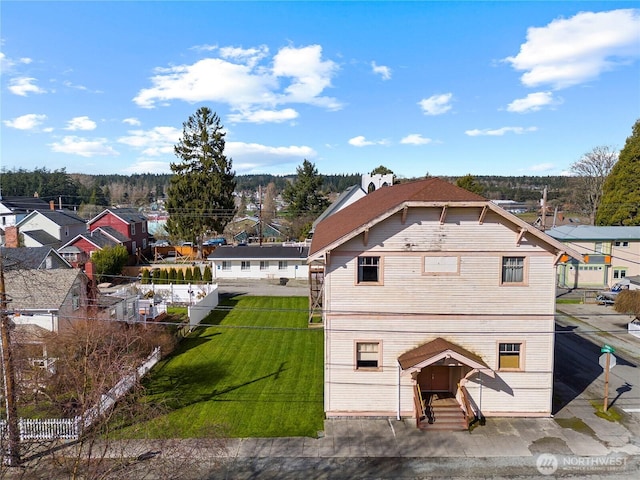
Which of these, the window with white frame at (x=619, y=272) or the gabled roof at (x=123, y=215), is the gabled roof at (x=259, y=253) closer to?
the gabled roof at (x=123, y=215)

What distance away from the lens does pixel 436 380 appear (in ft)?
53.0

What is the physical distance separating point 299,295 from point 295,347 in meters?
12.1

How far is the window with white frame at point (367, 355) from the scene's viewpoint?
15141 mm

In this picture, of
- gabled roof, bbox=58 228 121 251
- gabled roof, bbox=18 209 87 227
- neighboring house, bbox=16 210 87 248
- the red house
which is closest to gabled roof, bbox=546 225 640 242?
gabled roof, bbox=58 228 121 251

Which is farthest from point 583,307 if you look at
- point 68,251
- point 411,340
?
point 68,251

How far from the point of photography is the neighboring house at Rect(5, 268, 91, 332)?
20344 mm

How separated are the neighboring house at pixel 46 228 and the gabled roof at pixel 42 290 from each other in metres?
28.7

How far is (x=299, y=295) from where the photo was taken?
1341 inches

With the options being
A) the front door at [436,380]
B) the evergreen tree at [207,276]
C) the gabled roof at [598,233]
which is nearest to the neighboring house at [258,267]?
the evergreen tree at [207,276]

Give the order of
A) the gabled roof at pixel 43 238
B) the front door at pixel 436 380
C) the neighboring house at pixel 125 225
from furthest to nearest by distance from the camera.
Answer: the neighboring house at pixel 125 225 < the gabled roof at pixel 43 238 < the front door at pixel 436 380

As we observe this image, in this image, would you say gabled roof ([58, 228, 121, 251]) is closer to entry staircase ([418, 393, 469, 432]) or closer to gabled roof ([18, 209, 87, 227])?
gabled roof ([18, 209, 87, 227])

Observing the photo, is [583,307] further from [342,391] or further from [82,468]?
[82,468]

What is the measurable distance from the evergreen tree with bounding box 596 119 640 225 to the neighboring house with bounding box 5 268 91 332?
1984 inches

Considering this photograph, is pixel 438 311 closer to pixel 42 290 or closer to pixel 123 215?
pixel 42 290
